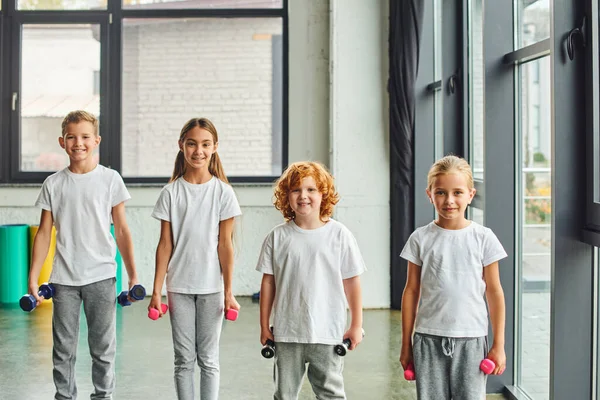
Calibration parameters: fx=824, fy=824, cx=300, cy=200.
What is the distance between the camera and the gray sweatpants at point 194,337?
9.61 feet

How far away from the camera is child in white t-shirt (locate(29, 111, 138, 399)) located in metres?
3.01

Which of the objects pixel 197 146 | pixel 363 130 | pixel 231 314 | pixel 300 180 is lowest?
pixel 231 314

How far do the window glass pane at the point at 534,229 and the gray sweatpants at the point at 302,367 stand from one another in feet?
3.71

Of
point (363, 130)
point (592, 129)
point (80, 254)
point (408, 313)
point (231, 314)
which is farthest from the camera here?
point (363, 130)

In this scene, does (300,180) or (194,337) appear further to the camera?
(194,337)

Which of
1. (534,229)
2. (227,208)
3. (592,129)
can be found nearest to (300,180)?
(227,208)

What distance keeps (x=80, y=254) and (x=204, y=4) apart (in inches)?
155

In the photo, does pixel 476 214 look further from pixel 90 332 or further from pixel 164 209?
pixel 90 332

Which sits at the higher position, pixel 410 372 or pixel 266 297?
pixel 266 297

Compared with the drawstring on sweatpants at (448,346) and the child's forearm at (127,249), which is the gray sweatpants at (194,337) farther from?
the drawstring on sweatpants at (448,346)

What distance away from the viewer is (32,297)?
2934mm

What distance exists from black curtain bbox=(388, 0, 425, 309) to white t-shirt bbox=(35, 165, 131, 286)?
278cm

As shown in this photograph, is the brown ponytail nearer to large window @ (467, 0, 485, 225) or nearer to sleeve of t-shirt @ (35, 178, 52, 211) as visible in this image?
sleeve of t-shirt @ (35, 178, 52, 211)

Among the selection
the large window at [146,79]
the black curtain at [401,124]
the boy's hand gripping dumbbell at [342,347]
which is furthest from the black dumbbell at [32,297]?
the large window at [146,79]
